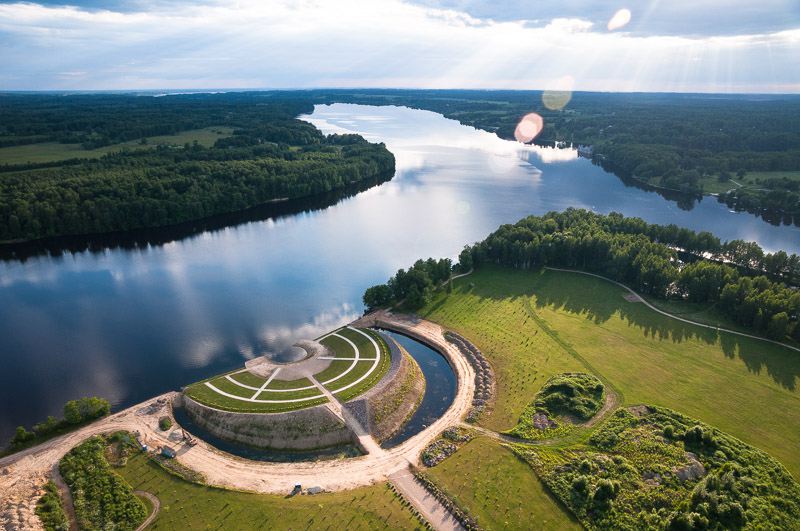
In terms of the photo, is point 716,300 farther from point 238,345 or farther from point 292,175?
point 292,175

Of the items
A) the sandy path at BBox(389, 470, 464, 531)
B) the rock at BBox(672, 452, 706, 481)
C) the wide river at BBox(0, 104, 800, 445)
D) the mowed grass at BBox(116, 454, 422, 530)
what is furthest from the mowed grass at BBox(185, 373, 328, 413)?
the rock at BBox(672, 452, 706, 481)

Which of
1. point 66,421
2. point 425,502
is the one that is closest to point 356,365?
point 425,502

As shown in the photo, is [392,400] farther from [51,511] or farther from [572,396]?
[51,511]

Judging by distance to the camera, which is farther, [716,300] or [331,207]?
[331,207]

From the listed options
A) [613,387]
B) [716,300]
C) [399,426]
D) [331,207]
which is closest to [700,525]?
[613,387]

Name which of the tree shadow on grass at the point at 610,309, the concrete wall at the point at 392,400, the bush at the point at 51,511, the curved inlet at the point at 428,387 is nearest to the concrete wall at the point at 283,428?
the concrete wall at the point at 392,400

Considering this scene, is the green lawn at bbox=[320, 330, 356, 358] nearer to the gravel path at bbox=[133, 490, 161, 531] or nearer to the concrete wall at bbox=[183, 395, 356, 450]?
the concrete wall at bbox=[183, 395, 356, 450]
